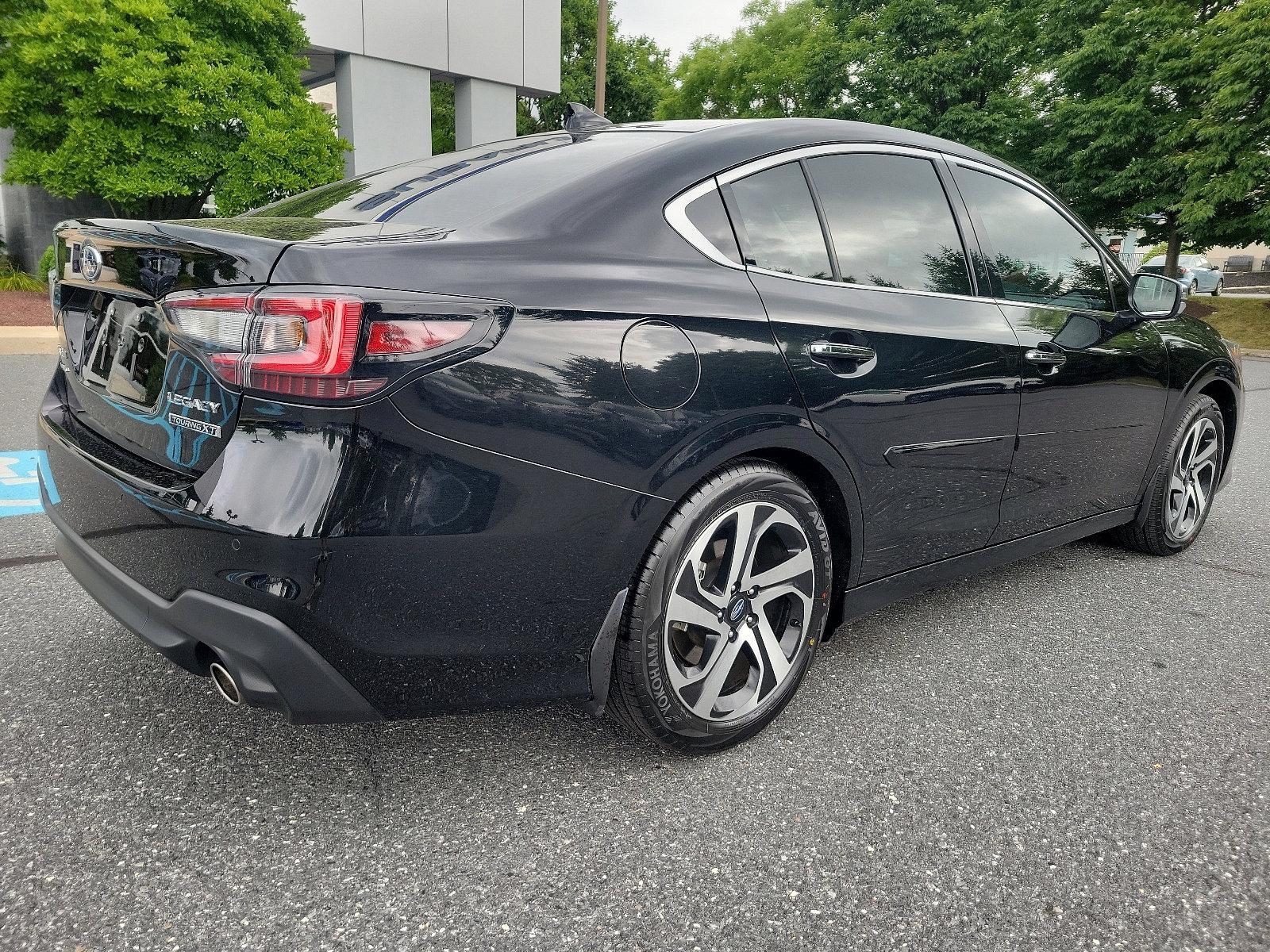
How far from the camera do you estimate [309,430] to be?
171cm

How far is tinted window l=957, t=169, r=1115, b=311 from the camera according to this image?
3.11 meters

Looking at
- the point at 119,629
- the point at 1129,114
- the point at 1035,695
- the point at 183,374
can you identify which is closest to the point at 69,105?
the point at 119,629

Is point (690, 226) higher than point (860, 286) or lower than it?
higher

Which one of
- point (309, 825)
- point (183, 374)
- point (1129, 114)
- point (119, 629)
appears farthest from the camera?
point (1129, 114)

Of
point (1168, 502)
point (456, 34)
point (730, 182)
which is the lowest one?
point (1168, 502)

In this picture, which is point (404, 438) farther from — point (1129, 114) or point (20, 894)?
point (1129, 114)

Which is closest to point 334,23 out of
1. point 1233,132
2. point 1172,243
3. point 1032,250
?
point 1233,132

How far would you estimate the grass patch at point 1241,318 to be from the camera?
759 inches

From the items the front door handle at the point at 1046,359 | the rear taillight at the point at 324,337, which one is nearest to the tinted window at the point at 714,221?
the rear taillight at the point at 324,337

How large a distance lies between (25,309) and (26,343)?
3145mm

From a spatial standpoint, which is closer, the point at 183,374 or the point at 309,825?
the point at 183,374

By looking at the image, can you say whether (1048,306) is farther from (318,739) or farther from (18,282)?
(18,282)

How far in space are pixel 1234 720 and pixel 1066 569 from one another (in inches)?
55.0

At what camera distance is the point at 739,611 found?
2.37m
